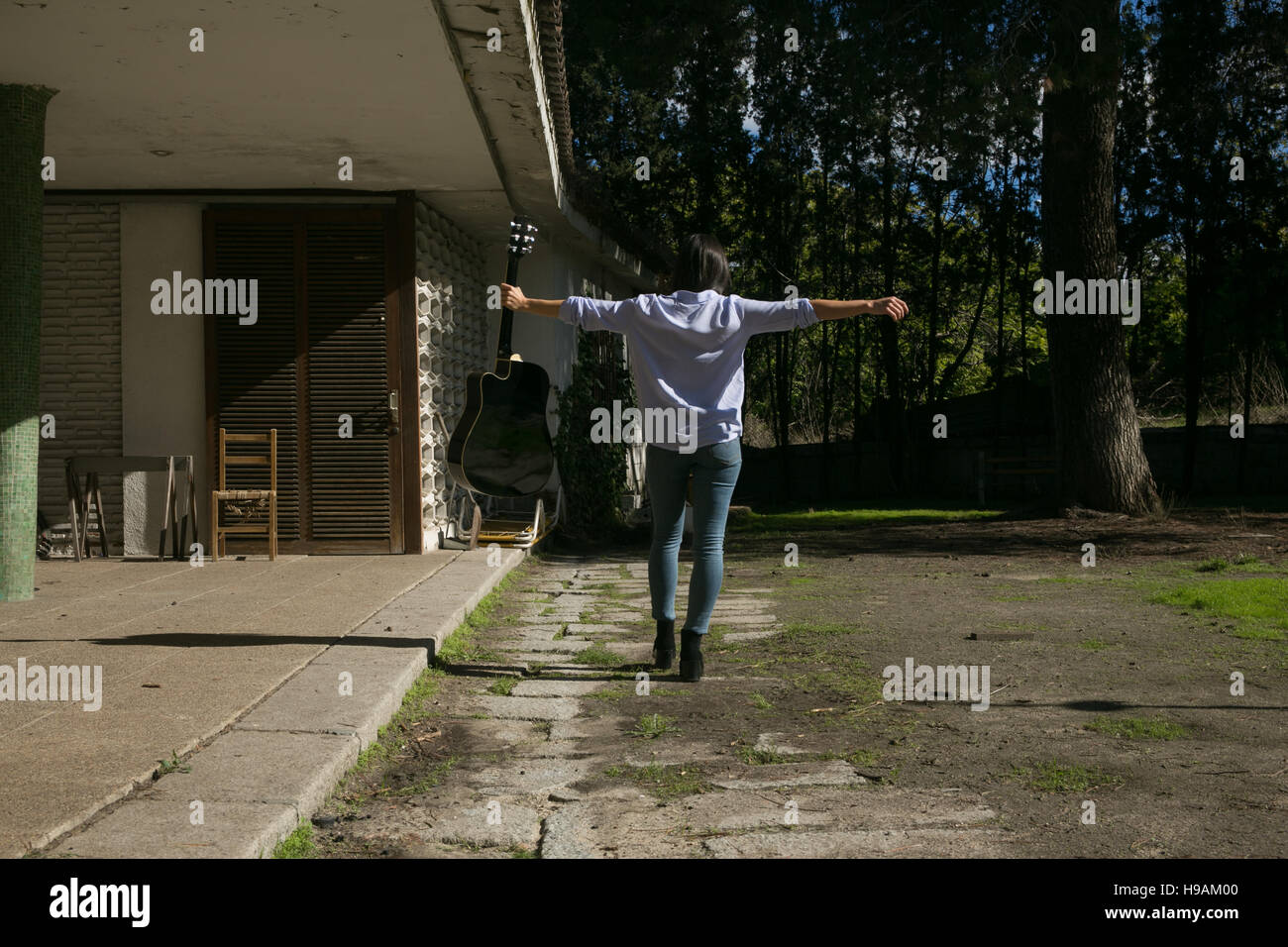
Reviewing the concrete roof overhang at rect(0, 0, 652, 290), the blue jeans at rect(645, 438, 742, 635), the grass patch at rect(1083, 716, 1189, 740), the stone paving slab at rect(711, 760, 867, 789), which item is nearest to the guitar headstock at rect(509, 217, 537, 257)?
the concrete roof overhang at rect(0, 0, 652, 290)

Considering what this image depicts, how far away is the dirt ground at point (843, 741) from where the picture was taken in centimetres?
312

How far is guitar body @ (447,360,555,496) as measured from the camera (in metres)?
6.16

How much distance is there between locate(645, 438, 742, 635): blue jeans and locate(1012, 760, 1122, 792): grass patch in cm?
167

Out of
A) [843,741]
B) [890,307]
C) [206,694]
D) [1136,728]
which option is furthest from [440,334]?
[1136,728]

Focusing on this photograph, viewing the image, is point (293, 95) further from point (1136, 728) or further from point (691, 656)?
point (1136, 728)

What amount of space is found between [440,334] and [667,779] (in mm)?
8473

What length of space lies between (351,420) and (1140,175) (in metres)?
14.9

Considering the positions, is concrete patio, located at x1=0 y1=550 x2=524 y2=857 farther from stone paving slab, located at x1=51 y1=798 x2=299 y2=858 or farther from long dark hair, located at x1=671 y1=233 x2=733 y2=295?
long dark hair, located at x1=671 y1=233 x2=733 y2=295

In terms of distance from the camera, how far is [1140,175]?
1994 cm

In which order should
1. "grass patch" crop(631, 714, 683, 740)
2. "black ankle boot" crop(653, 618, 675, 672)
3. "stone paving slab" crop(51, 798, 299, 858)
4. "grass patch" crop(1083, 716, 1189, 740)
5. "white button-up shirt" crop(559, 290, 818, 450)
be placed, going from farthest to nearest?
1. "black ankle boot" crop(653, 618, 675, 672)
2. "white button-up shirt" crop(559, 290, 818, 450)
3. "grass patch" crop(631, 714, 683, 740)
4. "grass patch" crop(1083, 716, 1189, 740)
5. "stone paving slab" crop(51, 798, 299, 858)

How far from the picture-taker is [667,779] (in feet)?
12.1

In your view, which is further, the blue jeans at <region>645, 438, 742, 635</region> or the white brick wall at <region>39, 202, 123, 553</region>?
the white brick wall at <region>39, 202, 123, 553</region>
